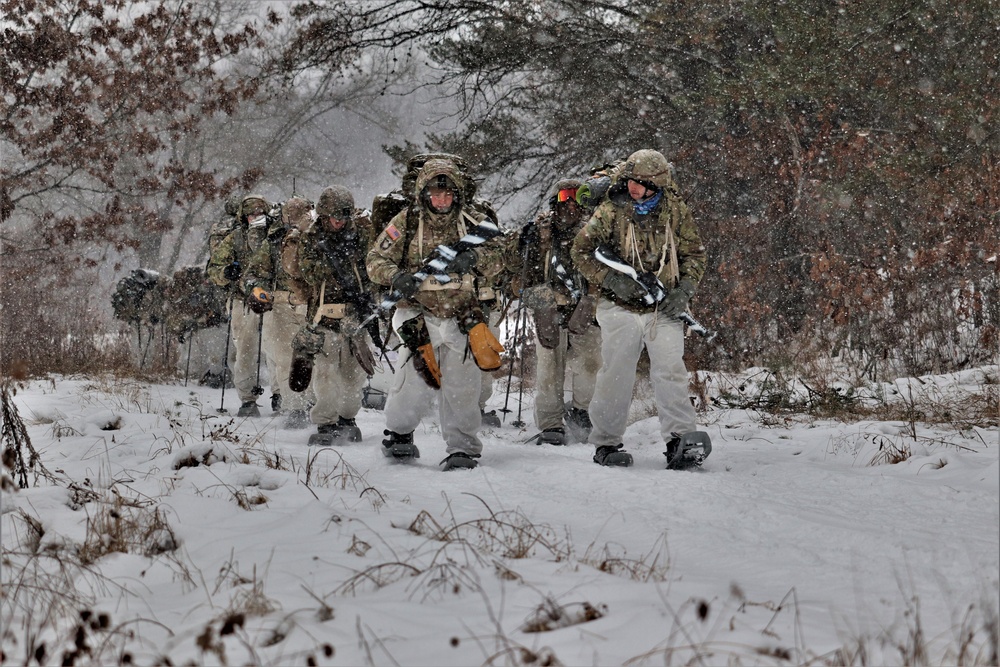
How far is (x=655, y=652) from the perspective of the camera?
7.31ft

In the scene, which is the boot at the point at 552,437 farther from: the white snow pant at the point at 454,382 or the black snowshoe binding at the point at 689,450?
the black snowshoe binding at the point at 689,450

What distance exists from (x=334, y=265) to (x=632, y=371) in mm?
2930

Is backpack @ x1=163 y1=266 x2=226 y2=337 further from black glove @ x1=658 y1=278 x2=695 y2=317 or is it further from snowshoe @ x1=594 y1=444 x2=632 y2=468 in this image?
black glove @ x1=658 y1=278 x2=695 y2=317

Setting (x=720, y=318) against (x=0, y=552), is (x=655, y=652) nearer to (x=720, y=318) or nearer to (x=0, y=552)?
(x=0, y=552)

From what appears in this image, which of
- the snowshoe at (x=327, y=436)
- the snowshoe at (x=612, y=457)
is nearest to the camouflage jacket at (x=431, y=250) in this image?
the snowshoe at (x=612, y=457)

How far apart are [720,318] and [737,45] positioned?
3663 millimetres

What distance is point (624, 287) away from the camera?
5.81 metres

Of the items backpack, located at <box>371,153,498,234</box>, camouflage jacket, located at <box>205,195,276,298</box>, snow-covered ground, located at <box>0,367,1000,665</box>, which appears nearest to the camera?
snow-covered ground, located at <box>0,367,1000,665</box>

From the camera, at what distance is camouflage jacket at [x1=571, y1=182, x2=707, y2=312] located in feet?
19.6

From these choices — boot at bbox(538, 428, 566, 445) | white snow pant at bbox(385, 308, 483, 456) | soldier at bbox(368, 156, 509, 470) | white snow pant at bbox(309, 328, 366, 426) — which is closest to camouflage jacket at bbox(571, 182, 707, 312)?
soldier at bbox(368, 156, 509, 470)

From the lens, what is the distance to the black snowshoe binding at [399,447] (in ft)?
20.3

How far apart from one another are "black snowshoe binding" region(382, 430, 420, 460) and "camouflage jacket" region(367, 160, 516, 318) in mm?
954

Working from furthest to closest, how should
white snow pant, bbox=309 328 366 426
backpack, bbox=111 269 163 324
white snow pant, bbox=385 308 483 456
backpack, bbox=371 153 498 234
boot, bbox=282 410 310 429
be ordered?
1. backpack, bbox=111 269 163 324
2. boot, bbox=282 410 310 429
3. white snow pant, bbox=309 328 366 426
4. backpack, bbox=371 153 498 234
5. white snow pant, bbox=385 308 483 456

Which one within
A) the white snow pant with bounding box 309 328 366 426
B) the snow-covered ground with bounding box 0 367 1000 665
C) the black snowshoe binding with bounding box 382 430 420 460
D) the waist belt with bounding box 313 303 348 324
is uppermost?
the waist belt with bounding box 313 303 348 324
